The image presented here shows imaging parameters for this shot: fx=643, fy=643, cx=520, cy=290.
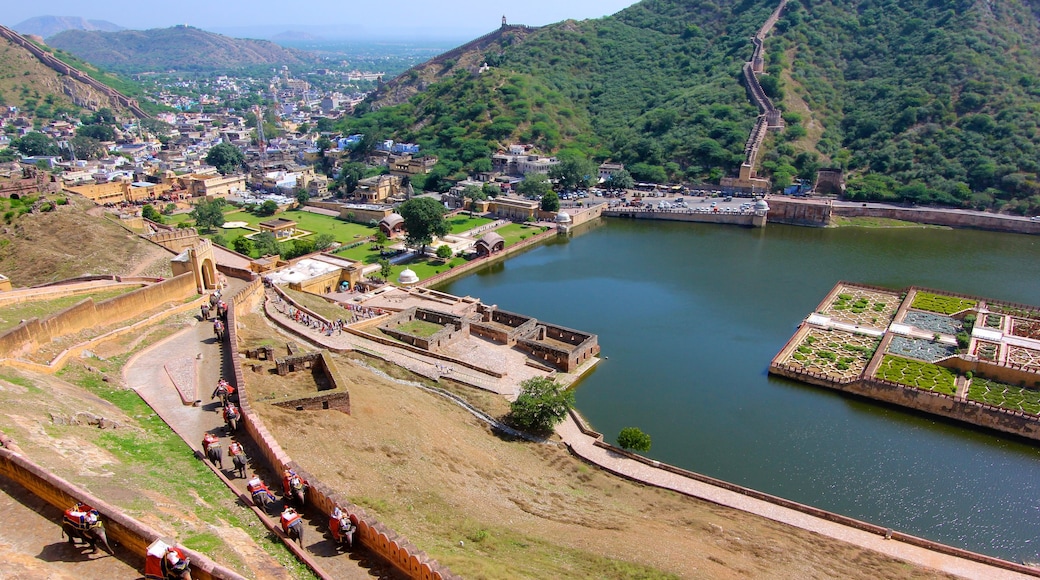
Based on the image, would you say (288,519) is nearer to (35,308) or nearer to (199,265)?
(35,308)

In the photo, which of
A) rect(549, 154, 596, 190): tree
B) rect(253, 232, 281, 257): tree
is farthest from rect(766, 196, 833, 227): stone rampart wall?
rect(253, 232, 281, 257): tree

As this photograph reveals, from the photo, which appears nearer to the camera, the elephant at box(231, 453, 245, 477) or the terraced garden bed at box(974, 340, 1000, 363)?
the elephant at box(231, 453, 245, 477)

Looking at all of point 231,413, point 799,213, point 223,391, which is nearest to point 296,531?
point 231,413

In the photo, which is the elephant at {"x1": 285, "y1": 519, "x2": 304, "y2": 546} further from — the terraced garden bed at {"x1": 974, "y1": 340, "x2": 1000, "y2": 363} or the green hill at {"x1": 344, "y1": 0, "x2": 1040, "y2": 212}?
the green hill at {"x1": 344, "y1": 0, "x2": 1040, "y2": 212}

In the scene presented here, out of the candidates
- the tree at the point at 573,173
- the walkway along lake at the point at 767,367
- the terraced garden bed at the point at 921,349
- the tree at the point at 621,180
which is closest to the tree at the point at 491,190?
the tree at the point at 573,173

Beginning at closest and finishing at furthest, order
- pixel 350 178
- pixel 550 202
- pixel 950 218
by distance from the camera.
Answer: pixel 950 218, pixel 550 202, pixel 350 178

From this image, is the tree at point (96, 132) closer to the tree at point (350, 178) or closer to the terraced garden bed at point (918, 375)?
the tree at point (350, 178)
